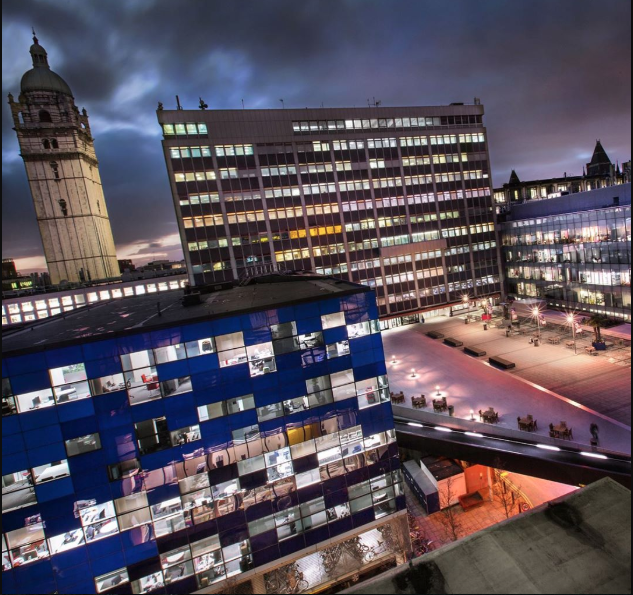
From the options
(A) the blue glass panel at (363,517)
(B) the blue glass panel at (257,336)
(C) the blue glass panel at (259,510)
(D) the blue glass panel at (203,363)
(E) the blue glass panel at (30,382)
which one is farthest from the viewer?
(A) the blue glass panel at (363,517)

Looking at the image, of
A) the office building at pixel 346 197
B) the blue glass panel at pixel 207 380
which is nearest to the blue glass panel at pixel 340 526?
the blue glass panel at pixel 207 380

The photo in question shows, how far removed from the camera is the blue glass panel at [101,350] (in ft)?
70.7

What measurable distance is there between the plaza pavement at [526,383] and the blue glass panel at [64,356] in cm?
2993

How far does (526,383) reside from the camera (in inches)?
1469

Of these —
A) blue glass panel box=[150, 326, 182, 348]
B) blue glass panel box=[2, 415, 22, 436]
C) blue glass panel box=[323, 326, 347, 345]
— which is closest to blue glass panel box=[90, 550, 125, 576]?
blue glass panel box=[2, 415, 22, 436]

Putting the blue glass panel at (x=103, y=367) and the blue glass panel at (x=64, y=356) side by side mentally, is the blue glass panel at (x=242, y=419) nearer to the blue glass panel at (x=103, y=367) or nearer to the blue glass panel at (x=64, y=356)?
the blue glass panel at (x=103, y=367)

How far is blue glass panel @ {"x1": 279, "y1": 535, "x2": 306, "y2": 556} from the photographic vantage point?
25.5 m

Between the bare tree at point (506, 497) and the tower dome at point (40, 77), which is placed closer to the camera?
the bare tree at point (506, 497)

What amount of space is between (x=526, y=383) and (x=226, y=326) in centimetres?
3253

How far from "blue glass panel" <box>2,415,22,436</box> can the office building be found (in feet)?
152

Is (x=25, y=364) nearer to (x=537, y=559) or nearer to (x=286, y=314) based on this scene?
(x=286, y=314)

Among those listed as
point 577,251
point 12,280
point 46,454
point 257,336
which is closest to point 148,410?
point 46,454

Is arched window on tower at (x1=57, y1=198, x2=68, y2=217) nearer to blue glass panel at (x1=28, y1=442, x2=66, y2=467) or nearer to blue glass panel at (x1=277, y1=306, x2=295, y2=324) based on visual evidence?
blue glass panel at (x1=28, y1=442, x2=66, y2=467)

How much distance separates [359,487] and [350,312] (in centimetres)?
1364
